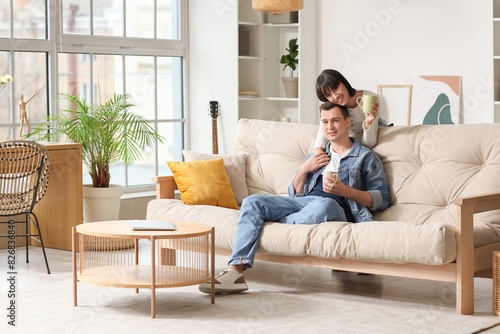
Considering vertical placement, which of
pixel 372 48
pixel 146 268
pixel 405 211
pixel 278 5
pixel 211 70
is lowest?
pixel 146 268

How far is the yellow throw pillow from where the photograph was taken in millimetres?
4426

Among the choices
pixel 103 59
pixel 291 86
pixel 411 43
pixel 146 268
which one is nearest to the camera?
pixel 146 268

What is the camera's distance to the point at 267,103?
6.86m

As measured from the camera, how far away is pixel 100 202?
5.40 metres

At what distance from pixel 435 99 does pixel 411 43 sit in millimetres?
496

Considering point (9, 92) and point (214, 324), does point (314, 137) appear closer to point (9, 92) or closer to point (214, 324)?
point (214, 324)

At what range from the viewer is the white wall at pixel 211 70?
257 inches

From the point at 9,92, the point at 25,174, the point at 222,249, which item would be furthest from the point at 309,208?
the point at 9,92

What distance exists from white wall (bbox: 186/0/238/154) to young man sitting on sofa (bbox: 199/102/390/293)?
7.79 ft

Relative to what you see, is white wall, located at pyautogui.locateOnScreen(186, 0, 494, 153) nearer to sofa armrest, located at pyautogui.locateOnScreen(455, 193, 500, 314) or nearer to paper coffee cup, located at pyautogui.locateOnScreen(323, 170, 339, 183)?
paper coffee cup, located at pyautogui.locateOnScreen(323, 170, 339, 183)

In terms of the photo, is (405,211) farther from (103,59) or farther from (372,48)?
(103,59)

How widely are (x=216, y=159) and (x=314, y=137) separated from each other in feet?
1.97

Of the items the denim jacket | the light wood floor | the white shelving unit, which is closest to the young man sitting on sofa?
the denim jacket

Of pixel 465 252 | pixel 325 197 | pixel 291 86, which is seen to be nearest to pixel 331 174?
pixel 325 197
